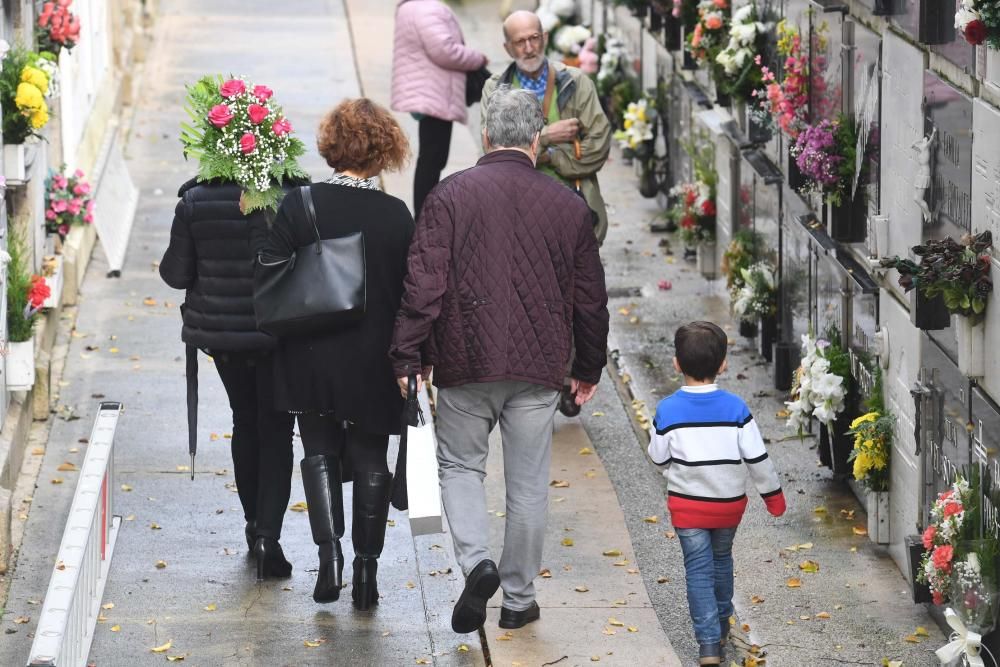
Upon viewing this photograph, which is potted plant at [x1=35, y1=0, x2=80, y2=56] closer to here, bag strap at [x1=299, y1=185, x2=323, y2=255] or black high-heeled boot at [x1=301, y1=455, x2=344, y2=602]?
bag strap at [x1=299, y1=185, x2=323, y2=255]

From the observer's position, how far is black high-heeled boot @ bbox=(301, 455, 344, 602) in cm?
623

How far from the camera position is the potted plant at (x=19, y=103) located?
26.1ft

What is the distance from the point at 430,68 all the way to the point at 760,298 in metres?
2.87

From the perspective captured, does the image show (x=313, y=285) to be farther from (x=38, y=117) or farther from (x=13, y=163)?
(x=13, y=163)

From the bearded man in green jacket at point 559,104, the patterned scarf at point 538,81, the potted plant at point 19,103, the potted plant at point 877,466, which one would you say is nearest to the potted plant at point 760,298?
the bearded man in green jacket at point 559,104

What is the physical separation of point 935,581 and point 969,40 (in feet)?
5.50

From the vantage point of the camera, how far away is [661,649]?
20.1ft

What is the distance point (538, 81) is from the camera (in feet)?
26.5

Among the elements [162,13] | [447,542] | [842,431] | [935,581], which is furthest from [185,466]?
[162,13]

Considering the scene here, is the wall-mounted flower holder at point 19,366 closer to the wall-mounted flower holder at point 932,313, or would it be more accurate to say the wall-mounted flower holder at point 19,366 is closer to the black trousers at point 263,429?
the black trousers at point 263,429

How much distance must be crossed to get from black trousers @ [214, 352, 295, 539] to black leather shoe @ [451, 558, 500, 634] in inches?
39.6

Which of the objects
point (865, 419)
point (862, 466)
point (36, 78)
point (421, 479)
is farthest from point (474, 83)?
point (421, 479)

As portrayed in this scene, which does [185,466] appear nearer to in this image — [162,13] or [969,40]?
[969,40]

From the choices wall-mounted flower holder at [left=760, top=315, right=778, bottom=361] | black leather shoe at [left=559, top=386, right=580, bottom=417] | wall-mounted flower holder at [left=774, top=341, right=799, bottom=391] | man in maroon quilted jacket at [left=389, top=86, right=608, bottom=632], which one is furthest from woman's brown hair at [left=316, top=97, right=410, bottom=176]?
wall-mounted flower holder at [left=760, top=315, right=778, bottom=361]
